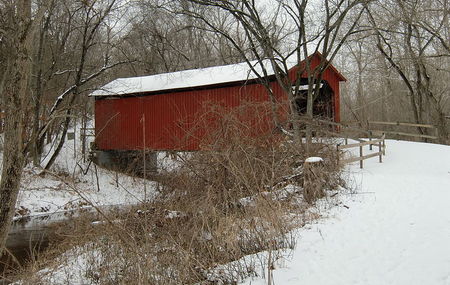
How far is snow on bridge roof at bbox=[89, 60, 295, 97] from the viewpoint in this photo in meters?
15.1

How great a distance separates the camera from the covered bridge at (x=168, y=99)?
14852mm

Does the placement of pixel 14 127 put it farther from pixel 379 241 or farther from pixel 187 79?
pixel 187 79

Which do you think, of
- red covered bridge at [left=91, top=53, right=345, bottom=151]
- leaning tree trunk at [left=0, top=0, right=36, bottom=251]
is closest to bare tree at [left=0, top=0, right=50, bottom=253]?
leaning tree trunk at [left=0, top=0, right=36, bottom=251]

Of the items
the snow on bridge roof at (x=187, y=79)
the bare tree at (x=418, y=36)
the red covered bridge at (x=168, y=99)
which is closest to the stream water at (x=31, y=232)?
the red covered bridge at (x=168, y=99)

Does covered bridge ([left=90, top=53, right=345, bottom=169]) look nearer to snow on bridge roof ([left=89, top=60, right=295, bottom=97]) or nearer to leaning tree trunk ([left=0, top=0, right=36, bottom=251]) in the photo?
snow on bridge roof ([left=89, top=60, right=295, bottom=97])

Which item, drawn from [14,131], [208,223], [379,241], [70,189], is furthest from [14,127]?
[70,189]

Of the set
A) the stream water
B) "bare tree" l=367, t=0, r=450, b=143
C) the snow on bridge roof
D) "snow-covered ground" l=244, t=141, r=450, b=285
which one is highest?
"bare tree" l=367, t=0, r=450, b=143

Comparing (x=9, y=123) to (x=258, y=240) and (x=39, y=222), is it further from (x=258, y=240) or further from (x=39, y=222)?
(x=39, y=222)

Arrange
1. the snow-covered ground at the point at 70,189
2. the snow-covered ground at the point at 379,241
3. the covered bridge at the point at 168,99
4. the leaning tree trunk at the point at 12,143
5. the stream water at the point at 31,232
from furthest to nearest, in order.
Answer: the covered bridge at the point at 168,99
the snow-covered ground at the point at 70,189
the stream water at the point at 31,232
the snow-covered ground at the point at 379,241
the leaning tree trunk at the point at 12,143

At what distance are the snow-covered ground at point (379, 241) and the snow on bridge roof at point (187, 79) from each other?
25.6ft

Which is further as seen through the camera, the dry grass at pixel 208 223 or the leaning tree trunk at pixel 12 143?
the dry grass at pixel 208 223

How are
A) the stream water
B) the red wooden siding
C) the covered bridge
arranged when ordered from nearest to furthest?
the stream water
the covered bridge
the red wooden siding

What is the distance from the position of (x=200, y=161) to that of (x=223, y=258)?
2.63m

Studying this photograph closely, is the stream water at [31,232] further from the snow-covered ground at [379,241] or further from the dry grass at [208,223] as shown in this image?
the snow-covered ground at [379,241]
